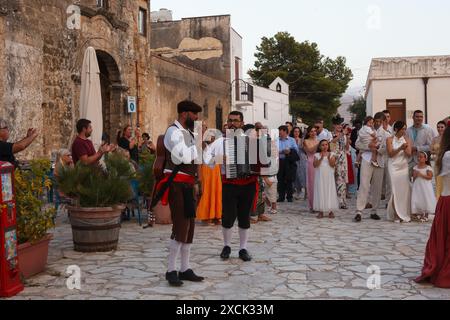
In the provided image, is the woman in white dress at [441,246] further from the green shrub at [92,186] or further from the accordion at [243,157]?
the green shrub at [92,186]

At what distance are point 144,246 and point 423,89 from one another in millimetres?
22870

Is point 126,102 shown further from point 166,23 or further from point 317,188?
point 166,23

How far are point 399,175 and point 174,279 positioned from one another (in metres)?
5.37

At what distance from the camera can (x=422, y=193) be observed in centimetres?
913

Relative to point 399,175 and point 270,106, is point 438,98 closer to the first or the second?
point 270,106

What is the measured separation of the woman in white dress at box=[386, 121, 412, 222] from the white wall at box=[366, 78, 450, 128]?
18.4 m

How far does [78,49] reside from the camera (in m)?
13.9

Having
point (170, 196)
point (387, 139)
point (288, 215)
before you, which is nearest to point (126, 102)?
point (288, 215)

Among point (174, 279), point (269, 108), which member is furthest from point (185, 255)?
point (269, 108)

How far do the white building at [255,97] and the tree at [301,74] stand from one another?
102 inches

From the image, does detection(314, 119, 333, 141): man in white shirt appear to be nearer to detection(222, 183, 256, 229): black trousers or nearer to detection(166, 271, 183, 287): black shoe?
detection(222, 183, 256, 229): black trousers

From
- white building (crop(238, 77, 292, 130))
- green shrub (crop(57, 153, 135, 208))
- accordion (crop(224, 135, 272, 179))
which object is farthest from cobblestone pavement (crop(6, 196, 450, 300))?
white building (crop(238, 77, 292, 130))

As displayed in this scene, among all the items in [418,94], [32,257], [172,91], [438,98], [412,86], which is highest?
[412,86]

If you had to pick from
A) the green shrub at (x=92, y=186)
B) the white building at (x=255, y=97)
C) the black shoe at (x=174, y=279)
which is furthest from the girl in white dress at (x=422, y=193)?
the white building at (x=255, y=97)
